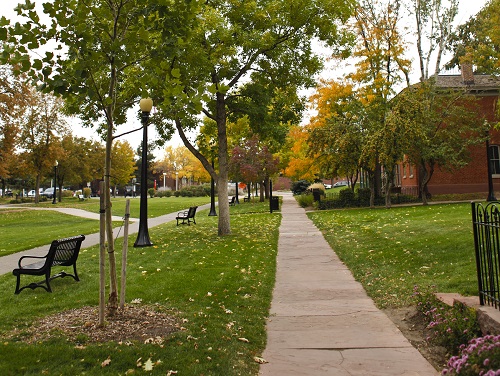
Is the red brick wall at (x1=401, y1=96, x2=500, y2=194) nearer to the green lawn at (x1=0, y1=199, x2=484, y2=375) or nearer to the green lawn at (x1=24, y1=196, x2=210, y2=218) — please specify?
the green lawn at (x1=0, y1=199, x2=484, y2=375)

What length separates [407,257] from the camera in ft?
31.2

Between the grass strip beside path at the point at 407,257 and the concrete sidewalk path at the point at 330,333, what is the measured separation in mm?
437

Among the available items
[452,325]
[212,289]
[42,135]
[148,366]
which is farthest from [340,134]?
[42,135]

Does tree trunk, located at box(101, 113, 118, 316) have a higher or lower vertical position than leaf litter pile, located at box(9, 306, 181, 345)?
higher

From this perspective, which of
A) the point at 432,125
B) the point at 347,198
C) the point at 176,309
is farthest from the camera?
the point at 347,198

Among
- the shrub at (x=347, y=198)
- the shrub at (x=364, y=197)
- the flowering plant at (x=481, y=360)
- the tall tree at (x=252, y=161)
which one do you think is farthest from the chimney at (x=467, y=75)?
the flowering plant at (x=481, y=360)

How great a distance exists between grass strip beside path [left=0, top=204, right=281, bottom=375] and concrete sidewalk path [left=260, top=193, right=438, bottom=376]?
257 millimetres

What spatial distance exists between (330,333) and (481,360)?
2258 mm

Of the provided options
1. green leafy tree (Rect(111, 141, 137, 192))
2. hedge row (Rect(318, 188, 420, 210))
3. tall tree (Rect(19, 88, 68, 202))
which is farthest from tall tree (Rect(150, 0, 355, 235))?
green leafy tree (Rect(111, 141, 137, 192))

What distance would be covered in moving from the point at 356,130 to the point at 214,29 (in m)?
14.7

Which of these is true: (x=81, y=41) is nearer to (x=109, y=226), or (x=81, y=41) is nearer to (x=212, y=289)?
(x=109, y=226)

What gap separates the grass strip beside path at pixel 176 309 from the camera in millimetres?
4176

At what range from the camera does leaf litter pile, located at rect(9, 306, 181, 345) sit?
486 cm

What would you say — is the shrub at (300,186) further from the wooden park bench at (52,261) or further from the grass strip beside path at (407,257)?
the wooden park bench at (52,261)
